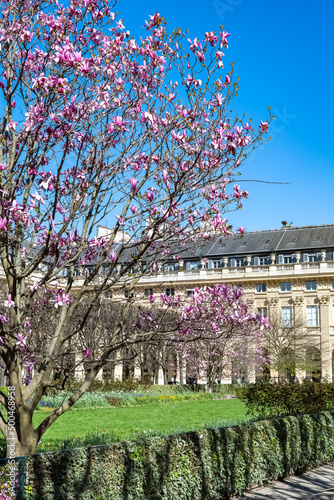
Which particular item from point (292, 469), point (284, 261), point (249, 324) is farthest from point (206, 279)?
point (249, 324)

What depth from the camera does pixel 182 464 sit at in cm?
864

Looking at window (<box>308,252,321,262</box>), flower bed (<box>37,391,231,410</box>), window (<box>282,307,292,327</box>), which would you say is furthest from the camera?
window (<box>308,252,321,262</box>)

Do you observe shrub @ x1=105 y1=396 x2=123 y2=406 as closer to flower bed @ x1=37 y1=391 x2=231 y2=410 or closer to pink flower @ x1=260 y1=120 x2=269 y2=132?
flower bed @ x1=37 y1=391 x2=231 y2=410

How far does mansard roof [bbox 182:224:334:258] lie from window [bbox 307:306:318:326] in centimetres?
590

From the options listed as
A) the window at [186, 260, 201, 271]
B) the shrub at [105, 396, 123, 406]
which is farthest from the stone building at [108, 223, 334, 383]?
the shrub at [105, 396, 123, 406]

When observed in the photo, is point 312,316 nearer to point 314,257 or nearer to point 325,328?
point 325,328

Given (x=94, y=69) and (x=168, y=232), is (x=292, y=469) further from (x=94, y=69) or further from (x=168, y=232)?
(x=94, y=69)

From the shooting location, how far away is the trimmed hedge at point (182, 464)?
686 centimetres

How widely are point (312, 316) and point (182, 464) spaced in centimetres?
4938

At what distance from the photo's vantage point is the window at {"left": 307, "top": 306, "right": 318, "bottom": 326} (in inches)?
Answer: 2186

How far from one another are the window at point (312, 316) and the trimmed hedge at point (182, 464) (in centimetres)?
4423

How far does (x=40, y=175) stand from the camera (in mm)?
8055

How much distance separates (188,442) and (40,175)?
4.76 meters

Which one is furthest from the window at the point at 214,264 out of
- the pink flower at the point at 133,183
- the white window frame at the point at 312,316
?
the pink flower at the point at 133,183
